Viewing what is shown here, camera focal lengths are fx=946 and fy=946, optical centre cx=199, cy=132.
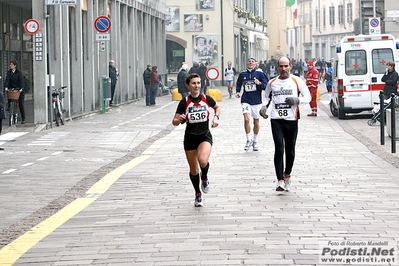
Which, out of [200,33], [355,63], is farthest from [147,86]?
[200,33]

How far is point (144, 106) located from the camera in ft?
122

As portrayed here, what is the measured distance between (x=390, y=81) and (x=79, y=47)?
380 inches

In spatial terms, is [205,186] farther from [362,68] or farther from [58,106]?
[362,68]

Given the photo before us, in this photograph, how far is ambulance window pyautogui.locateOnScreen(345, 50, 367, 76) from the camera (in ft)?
88.3

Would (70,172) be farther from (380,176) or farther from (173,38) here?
(173,38)

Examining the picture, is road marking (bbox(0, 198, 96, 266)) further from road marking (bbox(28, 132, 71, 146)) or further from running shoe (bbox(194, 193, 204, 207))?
road marking (bbox(28, 132, 71, 146))

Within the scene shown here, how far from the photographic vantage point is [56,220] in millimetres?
9633

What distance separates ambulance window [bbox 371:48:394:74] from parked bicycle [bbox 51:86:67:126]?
876 centimetres

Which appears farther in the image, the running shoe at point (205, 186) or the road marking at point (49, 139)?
the road marking at point (49, 139)

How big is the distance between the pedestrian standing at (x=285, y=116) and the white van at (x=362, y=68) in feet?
50.0

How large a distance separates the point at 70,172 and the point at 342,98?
1420 cm

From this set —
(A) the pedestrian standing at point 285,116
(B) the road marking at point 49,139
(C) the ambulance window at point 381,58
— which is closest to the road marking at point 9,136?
(B) the road marking at point 49,139

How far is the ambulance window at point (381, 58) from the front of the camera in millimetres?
26891

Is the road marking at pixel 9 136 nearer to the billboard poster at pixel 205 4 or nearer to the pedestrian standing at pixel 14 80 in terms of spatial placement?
the pedestrian standing at pixel 14 80
